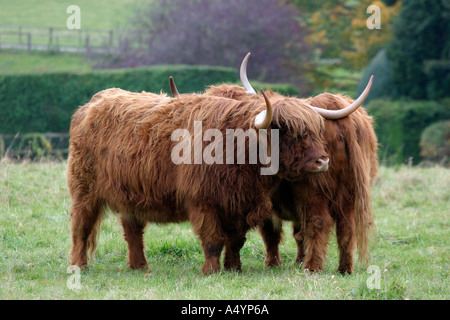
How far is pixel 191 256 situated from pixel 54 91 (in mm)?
12552

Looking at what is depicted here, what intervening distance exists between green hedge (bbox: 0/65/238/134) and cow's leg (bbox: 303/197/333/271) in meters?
13.0

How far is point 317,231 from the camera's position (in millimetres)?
5246

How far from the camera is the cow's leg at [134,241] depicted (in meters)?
5.95

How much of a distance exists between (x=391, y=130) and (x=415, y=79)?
324 centimetres

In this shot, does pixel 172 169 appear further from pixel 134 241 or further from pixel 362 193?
pixel 362 193

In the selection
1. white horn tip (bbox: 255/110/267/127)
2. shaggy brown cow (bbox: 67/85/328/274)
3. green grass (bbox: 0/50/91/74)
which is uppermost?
green grass (bbox: 0/50/91/74)

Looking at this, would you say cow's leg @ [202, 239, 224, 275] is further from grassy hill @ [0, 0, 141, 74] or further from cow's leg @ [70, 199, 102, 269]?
grassy hill @ [0, 0, 141, 74]

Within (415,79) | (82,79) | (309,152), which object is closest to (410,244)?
(309,152)

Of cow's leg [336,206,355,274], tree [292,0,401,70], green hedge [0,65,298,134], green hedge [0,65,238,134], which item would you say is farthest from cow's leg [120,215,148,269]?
tree [292,0,401,70]

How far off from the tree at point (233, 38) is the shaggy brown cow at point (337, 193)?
1847cm

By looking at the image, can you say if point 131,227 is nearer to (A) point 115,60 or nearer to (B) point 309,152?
(B) point 309,152

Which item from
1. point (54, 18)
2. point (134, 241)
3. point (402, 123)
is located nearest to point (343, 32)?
point (402, 123)

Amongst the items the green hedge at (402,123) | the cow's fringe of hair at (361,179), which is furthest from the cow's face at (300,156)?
the green hedge at (402,123)

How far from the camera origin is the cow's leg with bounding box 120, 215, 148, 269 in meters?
5.95
